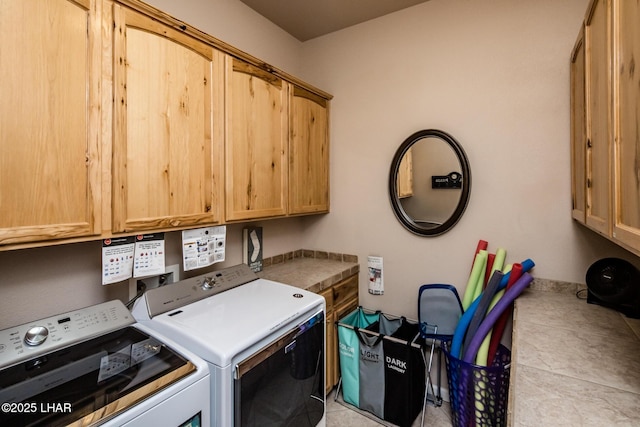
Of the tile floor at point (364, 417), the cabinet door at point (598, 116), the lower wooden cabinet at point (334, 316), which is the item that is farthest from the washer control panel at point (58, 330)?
the cabinet door at point (598, 116)

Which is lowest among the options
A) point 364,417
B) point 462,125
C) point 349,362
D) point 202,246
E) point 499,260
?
point 364,417

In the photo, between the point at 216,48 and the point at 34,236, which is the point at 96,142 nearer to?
the point at 34,236

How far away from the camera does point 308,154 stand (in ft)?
7.50

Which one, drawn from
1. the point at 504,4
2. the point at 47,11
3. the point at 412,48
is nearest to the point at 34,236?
the point at 47,11

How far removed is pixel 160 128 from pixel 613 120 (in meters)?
1.63

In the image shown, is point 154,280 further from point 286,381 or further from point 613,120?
point 613,120

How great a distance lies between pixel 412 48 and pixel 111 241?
223cm

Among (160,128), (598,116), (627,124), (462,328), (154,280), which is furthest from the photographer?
(462,328)

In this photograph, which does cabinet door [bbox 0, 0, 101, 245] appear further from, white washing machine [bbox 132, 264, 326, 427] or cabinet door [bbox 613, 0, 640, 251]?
cabinet door [bbox 613, 0, 640, 251]

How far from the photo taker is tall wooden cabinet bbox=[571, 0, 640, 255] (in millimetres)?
757

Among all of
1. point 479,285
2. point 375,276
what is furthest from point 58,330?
point 479,285

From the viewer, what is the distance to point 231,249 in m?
2.04

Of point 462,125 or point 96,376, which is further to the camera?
point 462,125

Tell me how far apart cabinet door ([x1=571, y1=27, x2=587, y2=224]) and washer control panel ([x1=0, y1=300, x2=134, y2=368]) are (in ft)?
6.86
